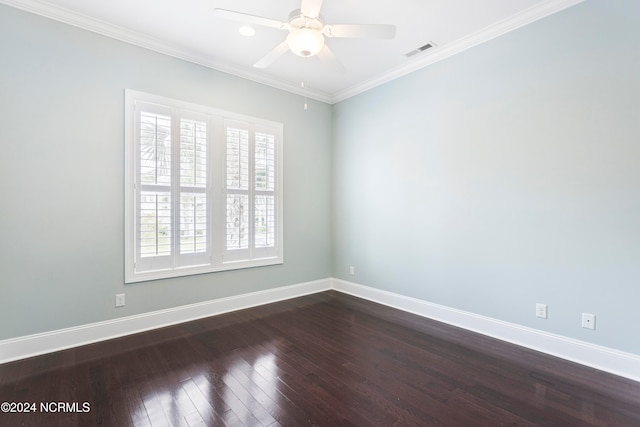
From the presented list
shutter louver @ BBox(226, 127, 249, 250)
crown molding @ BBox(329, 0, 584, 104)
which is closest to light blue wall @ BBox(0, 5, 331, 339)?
shutter louver @ BBox(226, 127, 249, 250)

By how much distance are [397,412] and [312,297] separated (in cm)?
259

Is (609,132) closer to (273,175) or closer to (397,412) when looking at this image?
(397,412)

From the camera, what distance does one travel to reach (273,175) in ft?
13.8

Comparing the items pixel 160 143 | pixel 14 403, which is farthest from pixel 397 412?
pixel 160 143

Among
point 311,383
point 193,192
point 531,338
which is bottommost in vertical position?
point 311,383

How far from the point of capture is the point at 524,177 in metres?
2.83

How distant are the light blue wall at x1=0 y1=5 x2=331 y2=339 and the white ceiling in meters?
0.15

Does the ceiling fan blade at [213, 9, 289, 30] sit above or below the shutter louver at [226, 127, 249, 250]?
above

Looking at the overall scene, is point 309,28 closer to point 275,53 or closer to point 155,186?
point 275,53

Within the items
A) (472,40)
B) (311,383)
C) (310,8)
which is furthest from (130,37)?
(311,383)

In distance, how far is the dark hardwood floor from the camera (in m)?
1.86

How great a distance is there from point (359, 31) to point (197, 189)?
2398 millimetres

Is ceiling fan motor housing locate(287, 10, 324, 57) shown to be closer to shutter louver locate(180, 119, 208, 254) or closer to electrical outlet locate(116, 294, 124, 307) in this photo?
shutter louver locate(180, 119, 208, 254)

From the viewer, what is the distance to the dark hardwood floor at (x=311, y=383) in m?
1.86
